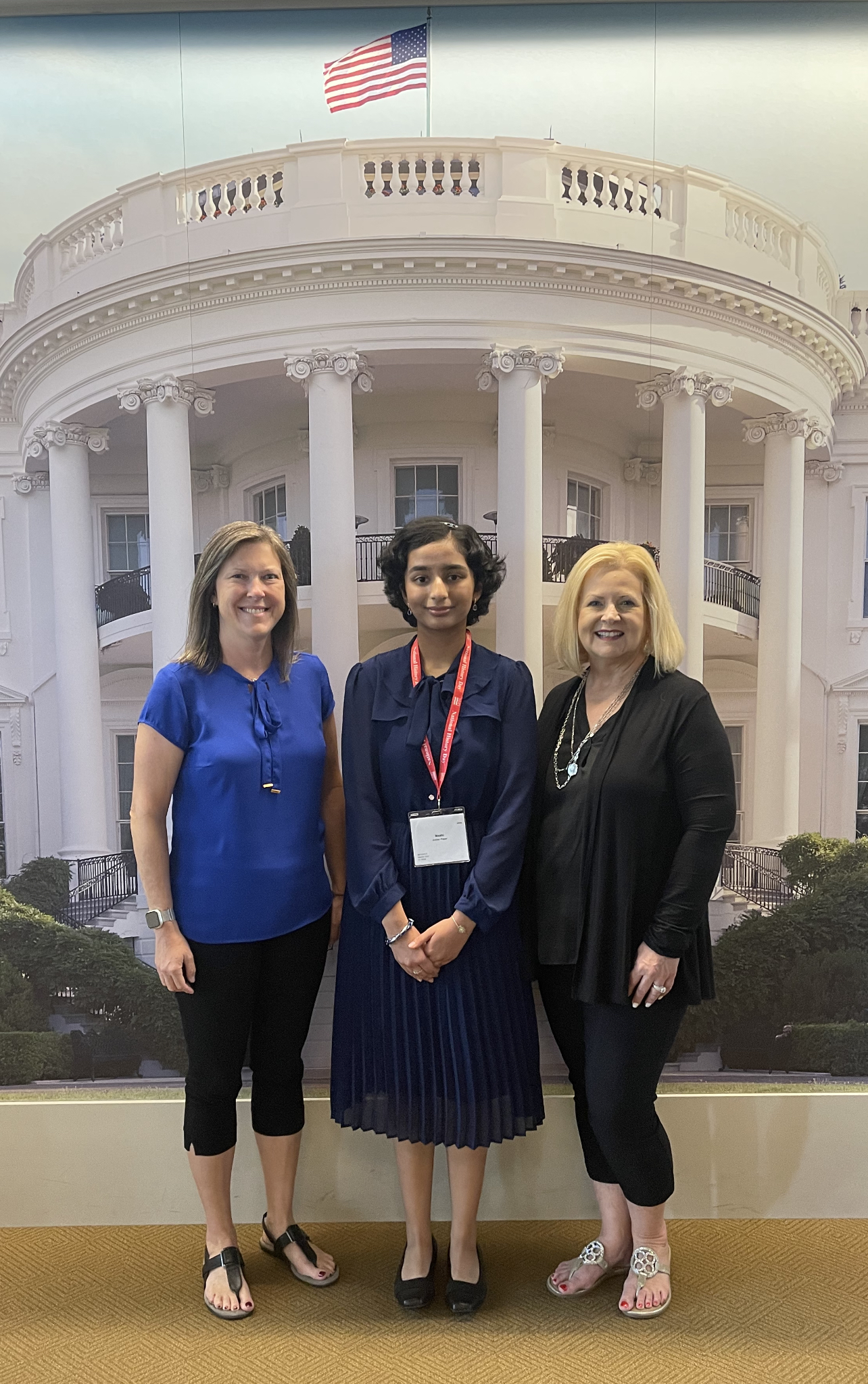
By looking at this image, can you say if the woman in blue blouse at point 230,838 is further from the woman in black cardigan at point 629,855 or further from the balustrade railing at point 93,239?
the balustrade railing at point 93,239

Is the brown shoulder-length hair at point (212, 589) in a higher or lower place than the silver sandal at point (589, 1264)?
higher

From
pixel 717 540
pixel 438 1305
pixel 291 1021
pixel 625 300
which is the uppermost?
pixel 625 300

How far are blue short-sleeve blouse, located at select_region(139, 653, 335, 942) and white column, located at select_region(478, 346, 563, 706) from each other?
797 mm

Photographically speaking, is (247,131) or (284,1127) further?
(247,131)

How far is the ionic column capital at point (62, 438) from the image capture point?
8.67 feet

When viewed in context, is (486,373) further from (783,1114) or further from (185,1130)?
(783,1114)

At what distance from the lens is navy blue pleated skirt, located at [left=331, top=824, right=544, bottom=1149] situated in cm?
208

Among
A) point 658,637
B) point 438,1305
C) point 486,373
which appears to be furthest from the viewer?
point 486,373

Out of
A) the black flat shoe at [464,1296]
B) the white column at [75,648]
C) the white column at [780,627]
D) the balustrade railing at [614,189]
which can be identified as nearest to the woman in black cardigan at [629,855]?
the black flat shoe at [464,1296]

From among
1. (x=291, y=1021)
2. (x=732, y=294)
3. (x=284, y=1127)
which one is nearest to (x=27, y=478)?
(x=291, y=1021)

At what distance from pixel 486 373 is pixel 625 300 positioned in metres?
0.48

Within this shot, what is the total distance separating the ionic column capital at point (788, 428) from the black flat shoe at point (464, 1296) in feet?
8.14

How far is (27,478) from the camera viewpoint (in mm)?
2691

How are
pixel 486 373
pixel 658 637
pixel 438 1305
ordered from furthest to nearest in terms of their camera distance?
pixel 486 373, pixel 438 1305, pixel 658 637
